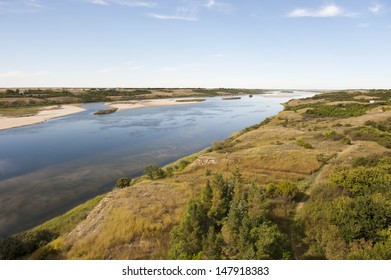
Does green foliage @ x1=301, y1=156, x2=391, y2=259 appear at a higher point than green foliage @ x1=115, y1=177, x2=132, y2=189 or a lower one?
higher

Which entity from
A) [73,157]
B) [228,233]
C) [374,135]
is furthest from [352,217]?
[73,157]

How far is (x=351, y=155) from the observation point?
2617 cm

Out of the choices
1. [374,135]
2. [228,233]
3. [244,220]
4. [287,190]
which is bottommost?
[228,233]

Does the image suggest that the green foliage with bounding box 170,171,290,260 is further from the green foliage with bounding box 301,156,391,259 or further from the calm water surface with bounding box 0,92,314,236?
the calm water surface with bounding box 0,92,314,236

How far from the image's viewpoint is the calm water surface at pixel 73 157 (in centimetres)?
2327

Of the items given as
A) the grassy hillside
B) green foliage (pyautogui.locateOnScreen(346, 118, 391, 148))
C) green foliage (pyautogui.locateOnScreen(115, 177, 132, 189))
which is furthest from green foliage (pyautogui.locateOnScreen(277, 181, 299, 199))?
green foliage (pyautogui.locateOnScreen(346, 118, 391, 148))

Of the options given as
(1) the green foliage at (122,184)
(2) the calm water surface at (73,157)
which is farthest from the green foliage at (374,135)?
(1) the green foliage at (122,184)

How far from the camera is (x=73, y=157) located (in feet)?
124

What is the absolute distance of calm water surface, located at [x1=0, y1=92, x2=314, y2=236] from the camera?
23266 mm

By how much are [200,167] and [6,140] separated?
43.0 metres

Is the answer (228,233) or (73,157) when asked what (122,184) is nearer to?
(228,233)

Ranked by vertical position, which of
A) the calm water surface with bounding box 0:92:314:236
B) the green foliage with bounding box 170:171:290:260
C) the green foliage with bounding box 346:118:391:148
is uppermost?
the green foliage with bounding box 346:118:391:148

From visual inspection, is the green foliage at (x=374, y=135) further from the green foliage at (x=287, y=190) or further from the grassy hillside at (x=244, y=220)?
the green foliage at (x=287, y=190)
